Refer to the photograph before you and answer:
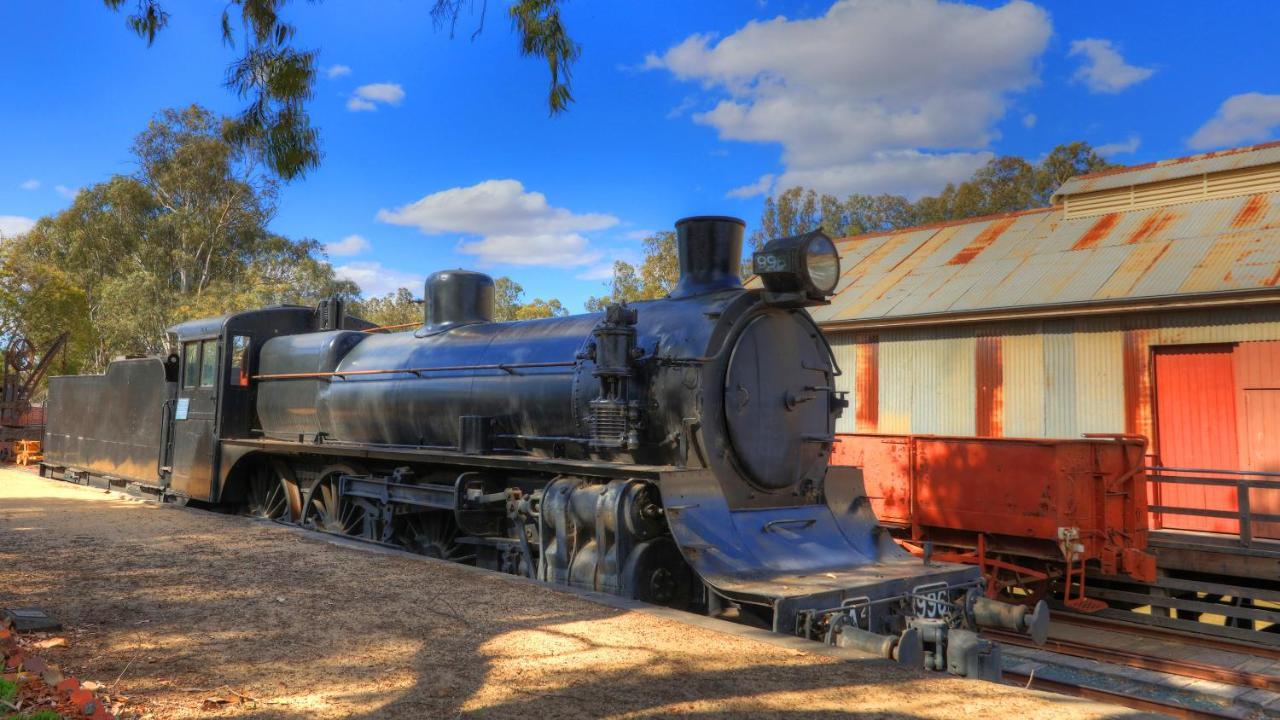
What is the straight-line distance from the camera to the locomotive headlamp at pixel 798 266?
677cm

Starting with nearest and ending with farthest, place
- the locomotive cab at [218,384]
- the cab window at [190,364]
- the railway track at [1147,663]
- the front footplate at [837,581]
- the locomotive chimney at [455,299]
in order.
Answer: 1. the front footplate at [837,581]
2. the railway track at [1147,663]
3. the locomotive chimney at [455,299]
4. the locomotive cab at [218,384]
5. the cab window at [190,364]

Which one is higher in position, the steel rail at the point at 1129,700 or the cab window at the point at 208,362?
the cab window at the point at 208,362

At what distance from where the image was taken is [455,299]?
9859mm

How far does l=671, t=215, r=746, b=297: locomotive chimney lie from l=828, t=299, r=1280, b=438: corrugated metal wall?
28.5ft

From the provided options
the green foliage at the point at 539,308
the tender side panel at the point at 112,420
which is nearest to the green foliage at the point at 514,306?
the green foliage at the point at 539,308

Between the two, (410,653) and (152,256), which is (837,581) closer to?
(410,653)

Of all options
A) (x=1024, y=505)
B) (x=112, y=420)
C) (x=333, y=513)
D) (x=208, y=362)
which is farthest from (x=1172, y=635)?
(x=112, y=420)

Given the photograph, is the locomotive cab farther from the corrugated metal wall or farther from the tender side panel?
the corrugated metal wall

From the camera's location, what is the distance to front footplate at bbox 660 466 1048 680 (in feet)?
16.6

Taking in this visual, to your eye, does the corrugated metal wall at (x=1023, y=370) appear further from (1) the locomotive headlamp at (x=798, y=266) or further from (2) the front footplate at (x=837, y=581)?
(1) the locomotive headlamp at (x=798, y=266)

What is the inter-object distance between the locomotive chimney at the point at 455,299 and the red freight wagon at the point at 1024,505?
16.9ft

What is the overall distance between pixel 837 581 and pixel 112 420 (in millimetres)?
13388

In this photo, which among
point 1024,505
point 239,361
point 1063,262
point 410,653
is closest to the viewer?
point 410,653

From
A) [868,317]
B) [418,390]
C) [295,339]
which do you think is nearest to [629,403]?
[418,390]
